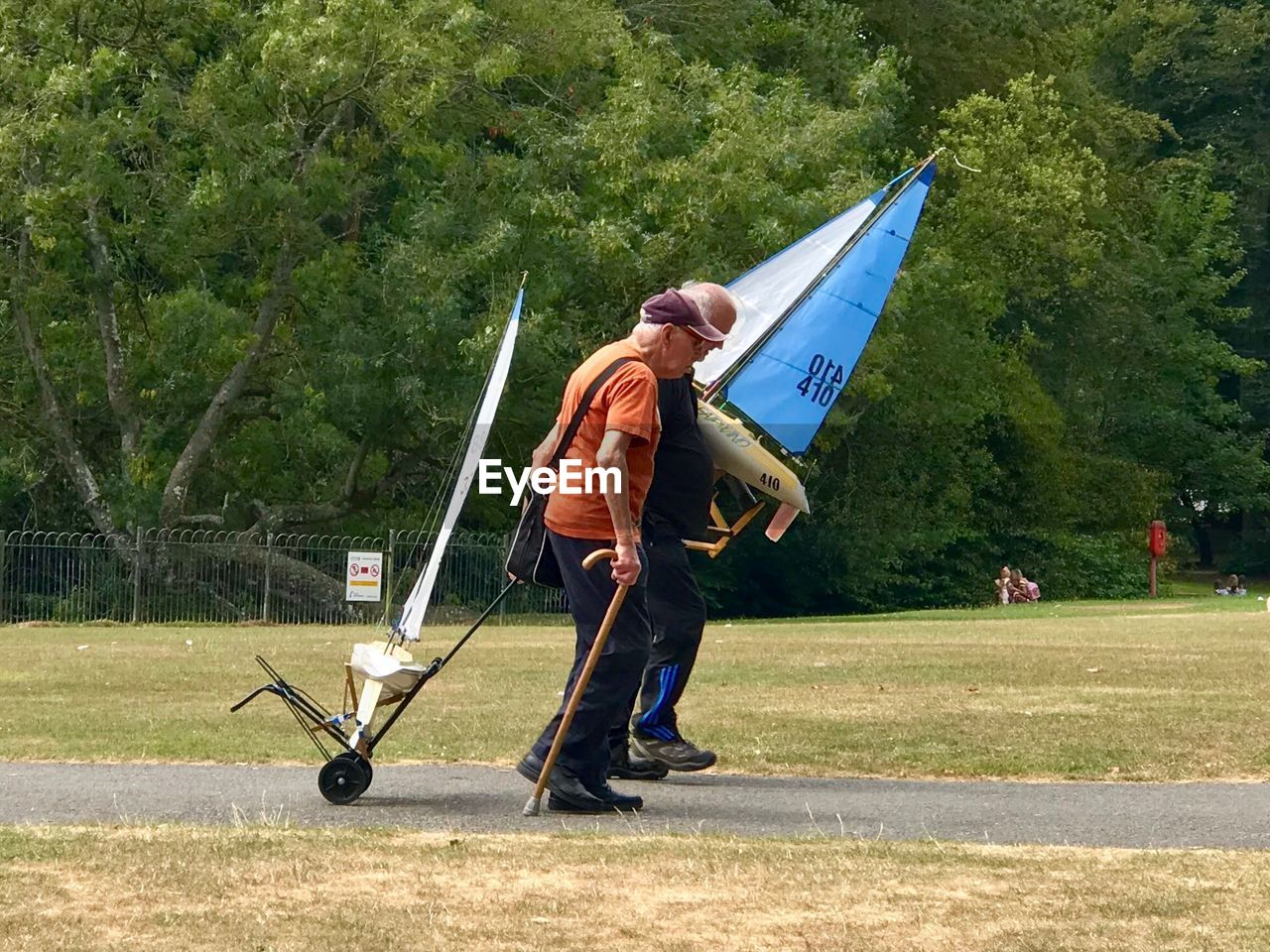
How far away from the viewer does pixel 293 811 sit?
7.91 metres

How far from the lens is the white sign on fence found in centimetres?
3116

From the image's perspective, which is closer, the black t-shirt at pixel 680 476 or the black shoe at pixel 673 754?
the black t-shirt at pixel 680 476

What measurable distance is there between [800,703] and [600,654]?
199 inches

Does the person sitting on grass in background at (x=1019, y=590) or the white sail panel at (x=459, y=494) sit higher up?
the white sail panel at (x=459, y=494)

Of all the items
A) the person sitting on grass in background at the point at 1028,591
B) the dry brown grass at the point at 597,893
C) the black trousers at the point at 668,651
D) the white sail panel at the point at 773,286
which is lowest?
the person sitting on grass in background at the point at 1028,591

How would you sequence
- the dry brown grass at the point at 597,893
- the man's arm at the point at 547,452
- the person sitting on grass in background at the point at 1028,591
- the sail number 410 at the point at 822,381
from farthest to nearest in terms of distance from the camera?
the person sitting on grass in background at the point at 1028,591 → the sail number 410 at the point at 822,381 → the man's arm at the point at 547,452 → the dry brown grass at the point at 597,893

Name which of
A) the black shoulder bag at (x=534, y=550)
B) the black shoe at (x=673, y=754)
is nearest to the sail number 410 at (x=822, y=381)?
the black shoe at (x=673, y=754)

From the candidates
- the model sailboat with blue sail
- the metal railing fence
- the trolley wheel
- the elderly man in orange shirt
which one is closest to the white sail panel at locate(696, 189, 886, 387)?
the model sailboat with blue sail

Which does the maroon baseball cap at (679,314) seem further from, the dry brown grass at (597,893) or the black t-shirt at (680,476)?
the dry brown grass at (597,893)

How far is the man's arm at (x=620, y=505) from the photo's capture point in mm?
7906

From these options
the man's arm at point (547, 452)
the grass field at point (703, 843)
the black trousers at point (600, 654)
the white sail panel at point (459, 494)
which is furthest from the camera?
the man's arm at point (547, 452)

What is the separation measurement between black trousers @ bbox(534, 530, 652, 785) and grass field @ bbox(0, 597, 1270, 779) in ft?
5.49

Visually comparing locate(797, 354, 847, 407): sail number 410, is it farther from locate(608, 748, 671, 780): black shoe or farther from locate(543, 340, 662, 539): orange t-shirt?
locate(543, 340, 662, 539): orange t-shirt

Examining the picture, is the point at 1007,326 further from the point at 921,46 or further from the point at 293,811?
the point at 293,811
